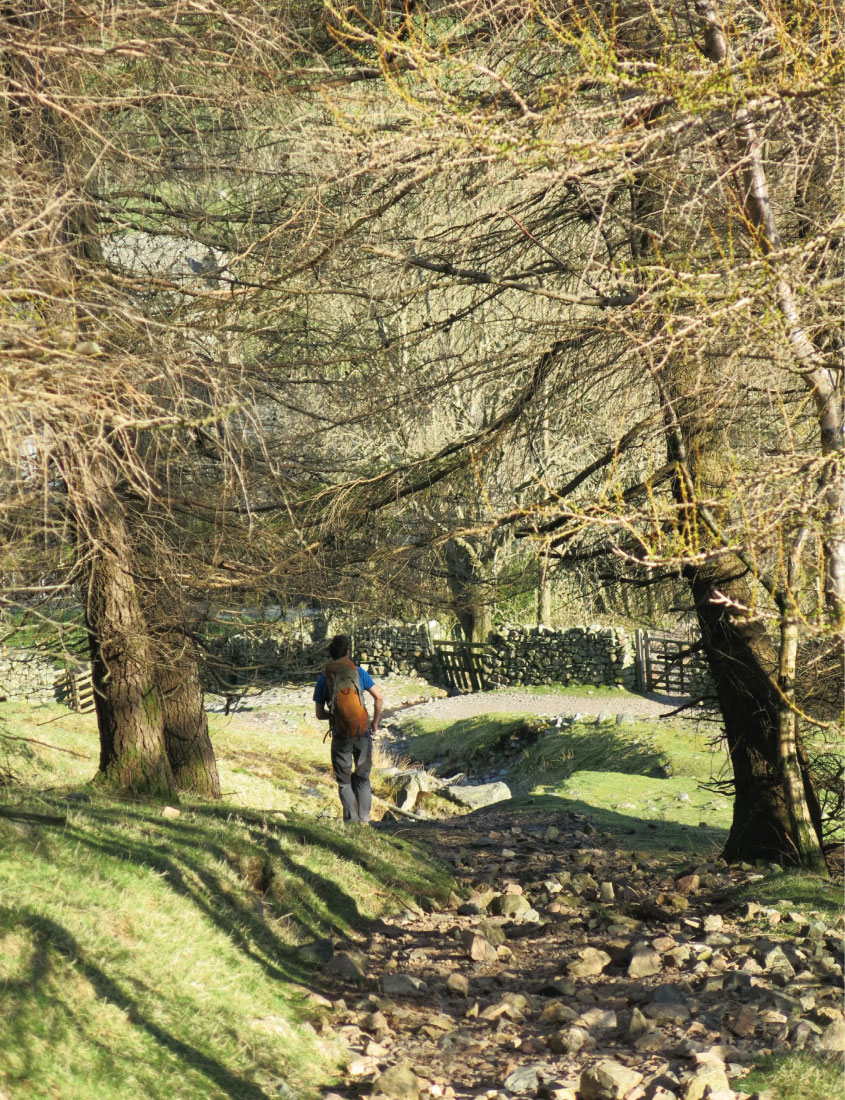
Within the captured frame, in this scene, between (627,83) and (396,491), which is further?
(396,491)

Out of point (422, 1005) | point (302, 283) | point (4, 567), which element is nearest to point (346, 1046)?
point (422, 1005)

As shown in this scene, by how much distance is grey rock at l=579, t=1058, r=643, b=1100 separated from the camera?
4.04 meters

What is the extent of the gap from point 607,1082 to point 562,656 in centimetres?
2200

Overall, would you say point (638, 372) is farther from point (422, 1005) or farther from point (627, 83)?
point (422, 1005)

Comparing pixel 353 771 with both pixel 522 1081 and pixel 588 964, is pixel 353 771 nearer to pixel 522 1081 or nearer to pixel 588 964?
pixel 588 964

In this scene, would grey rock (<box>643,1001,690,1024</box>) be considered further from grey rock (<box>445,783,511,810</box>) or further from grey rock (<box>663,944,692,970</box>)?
grey rock (<box>445,783,511,810</box>)

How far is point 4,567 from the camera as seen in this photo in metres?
5.40

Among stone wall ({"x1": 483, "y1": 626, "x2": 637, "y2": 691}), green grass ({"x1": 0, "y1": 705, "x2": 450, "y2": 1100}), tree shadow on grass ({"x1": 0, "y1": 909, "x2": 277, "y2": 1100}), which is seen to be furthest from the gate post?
tree shadow on grass ({"x1": 0, "y1": 909, "x2": 277, "y2": 1100})

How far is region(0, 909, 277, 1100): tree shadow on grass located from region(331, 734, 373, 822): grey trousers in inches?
160

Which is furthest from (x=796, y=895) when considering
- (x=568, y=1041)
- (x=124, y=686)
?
(x=124, y=686)

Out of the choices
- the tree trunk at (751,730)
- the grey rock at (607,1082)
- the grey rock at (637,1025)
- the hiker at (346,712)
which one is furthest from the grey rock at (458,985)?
the hiker at (346,712)

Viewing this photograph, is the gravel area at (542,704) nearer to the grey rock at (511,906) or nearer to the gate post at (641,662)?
the gate post at (641,662)

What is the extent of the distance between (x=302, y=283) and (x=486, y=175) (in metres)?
1.60

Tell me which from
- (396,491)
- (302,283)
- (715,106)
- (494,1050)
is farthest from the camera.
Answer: (396,491)
